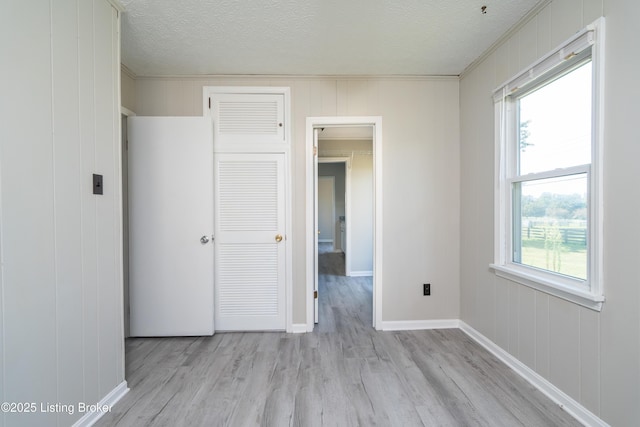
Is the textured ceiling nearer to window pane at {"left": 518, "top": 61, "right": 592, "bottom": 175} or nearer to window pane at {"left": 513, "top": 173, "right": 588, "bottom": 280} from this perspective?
window pane at {"left": 518, "top": 61, "right": 592, "bottom": 175}

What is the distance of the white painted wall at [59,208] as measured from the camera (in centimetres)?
107

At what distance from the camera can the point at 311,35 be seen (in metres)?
1.96

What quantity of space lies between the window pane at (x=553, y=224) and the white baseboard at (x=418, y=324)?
3.16 feet

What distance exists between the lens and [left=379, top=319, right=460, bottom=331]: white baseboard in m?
2.59

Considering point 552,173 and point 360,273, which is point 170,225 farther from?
point 360,273

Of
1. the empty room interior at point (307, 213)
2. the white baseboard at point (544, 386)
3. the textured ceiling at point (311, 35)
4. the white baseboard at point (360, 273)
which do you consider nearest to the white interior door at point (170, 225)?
the empty room interior at point (307, 213)

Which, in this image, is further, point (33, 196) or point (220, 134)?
point (220, 134)

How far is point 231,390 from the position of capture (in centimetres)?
172

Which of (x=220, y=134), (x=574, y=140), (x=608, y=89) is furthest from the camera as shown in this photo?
(x=220, y=134)

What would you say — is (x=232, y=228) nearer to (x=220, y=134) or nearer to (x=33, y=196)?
(x=220, y=134)

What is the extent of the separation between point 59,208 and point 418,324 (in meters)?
2.84

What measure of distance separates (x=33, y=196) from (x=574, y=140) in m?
2.80

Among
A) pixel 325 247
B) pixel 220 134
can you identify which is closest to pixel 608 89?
pixel 220 134

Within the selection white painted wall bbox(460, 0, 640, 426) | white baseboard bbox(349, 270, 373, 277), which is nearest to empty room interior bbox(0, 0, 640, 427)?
white painted wall bbox(460, 0, 640, 426)
